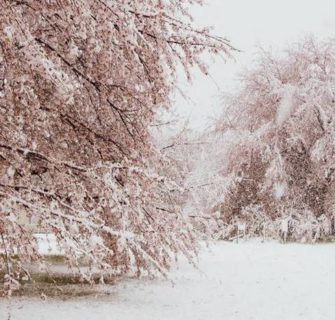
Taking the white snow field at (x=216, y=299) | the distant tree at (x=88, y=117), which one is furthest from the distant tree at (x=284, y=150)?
the distant tree at (x=88, y=117)

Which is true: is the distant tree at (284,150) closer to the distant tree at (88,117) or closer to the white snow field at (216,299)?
the white snow field at (216,299)

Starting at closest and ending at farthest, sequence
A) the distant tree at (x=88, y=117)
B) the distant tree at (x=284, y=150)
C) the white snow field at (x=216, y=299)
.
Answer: the distant tree at (x=88, y=117)
the white snow field at (x=216, y=299)
the distant tree at (x=284, y=150)

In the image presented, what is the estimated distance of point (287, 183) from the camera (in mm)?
23531

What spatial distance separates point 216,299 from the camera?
10.6m

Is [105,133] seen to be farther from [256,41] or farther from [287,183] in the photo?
[256,41]

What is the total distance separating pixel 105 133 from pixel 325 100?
53.2ft

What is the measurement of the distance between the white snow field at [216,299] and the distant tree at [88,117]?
1.07 m

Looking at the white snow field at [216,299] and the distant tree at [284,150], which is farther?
the distant tree at [284,150]

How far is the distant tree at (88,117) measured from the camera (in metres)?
5.80

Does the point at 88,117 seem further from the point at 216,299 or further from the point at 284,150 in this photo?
the point at 284,150

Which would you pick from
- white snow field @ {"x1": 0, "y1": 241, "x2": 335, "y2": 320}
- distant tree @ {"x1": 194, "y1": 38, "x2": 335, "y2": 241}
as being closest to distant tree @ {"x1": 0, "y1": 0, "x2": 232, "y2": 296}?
white snow field @ {"x1": 0, "y1": 241, "x2": 335, "y2": 320}

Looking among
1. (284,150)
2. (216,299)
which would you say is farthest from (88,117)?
(284,150)

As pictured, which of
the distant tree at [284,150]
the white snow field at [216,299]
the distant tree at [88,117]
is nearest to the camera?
the distant tree at [88,117]

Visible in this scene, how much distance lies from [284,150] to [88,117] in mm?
16056
